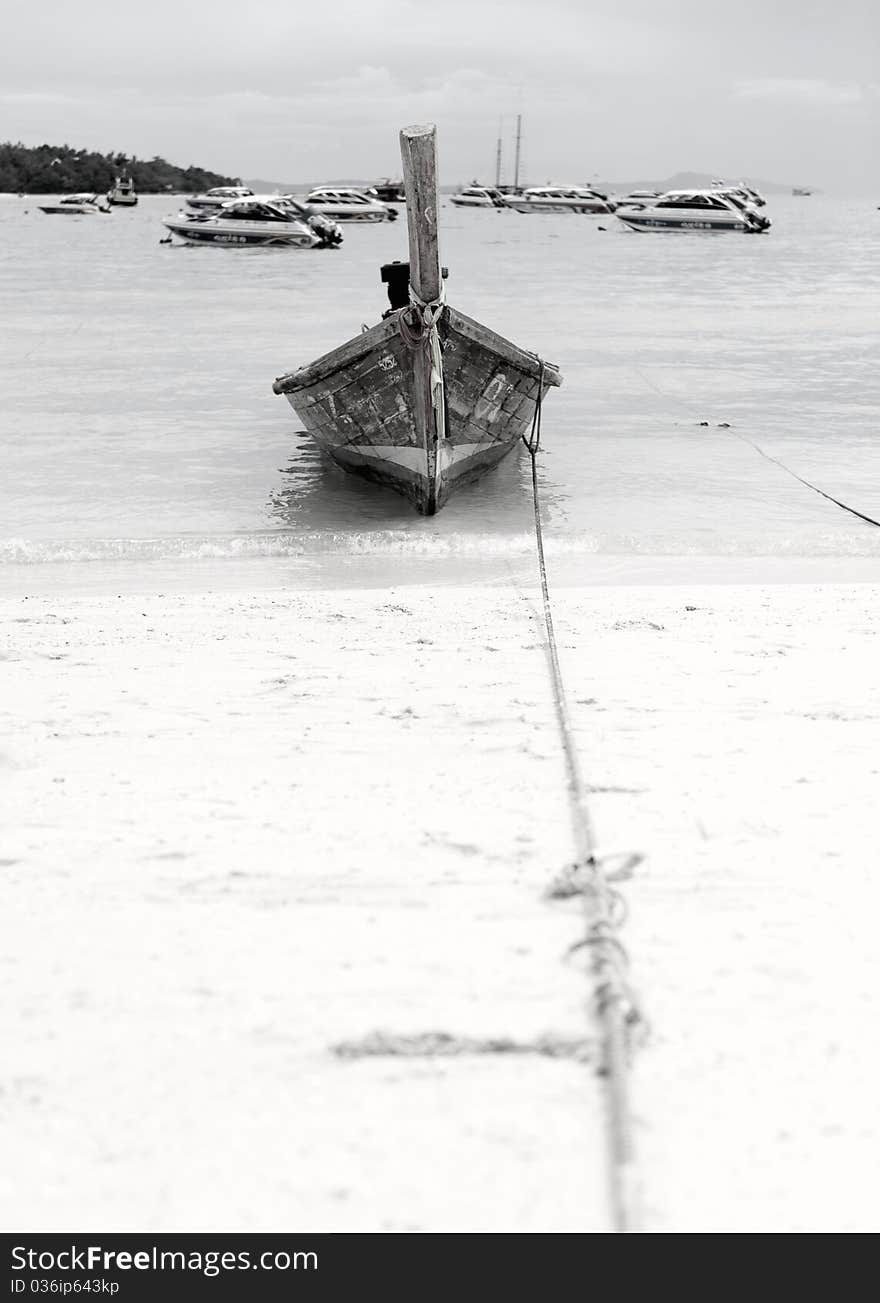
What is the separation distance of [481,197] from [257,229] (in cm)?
5807

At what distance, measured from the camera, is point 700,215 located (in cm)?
6788

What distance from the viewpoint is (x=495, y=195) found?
10106 cm

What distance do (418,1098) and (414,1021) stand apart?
10.4 inches

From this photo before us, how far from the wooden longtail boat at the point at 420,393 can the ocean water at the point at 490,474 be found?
0.39 meters

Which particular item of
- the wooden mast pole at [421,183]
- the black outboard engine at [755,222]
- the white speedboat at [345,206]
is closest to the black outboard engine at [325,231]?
the white speedboat at [345,206]

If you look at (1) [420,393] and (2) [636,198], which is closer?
(1) [420,393]

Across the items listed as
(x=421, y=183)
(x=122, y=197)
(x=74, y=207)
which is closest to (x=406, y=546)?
(x=421, y=183)

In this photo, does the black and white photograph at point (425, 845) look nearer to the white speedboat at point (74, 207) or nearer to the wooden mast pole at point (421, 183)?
the wooden mast pole at point (421, 183)

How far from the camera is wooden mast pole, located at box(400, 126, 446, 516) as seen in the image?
27.0 feet

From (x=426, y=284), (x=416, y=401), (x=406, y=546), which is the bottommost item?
(x=406, y=546)

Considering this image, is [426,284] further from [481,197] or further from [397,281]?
[481,197]

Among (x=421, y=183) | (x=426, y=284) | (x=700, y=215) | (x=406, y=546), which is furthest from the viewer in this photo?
(x=700, y=215)

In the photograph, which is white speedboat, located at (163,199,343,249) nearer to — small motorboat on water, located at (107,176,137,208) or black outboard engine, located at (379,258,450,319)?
black outboard engine, located at (379,258,450,319)

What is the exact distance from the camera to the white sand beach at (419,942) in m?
2.44
